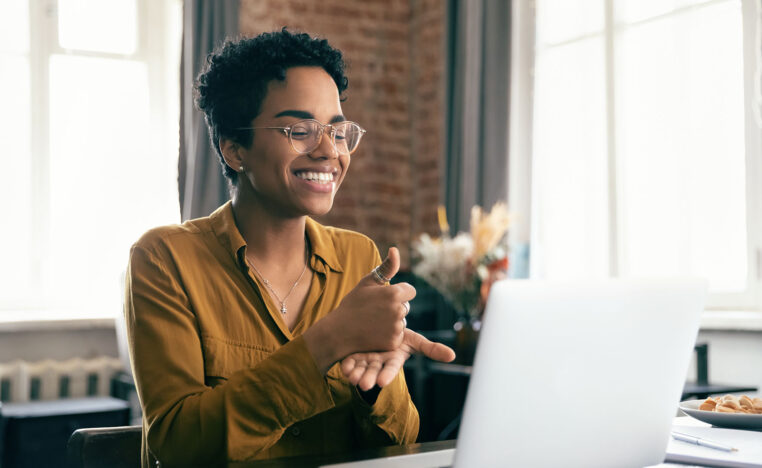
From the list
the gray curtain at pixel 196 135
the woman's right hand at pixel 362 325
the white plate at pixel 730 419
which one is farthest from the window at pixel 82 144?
the white plate at pixel 730 419

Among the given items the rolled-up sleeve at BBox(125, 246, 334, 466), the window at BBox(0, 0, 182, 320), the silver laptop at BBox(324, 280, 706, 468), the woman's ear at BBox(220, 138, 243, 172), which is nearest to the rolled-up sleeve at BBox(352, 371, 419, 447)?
the rolled-up sleeve at BBox(125, 246, 334, 466)

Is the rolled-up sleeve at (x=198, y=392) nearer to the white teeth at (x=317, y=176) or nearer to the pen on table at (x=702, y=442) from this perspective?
the white teeth at (x=317, y=176)

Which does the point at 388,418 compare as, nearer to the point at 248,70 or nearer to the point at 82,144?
the point at 248,70

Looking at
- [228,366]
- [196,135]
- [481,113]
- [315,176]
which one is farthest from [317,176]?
[481,113]

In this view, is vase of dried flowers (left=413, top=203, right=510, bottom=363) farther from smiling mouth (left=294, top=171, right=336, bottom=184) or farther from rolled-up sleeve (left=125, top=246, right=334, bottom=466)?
rolled-up sleeve (left=125, top=246, right=334, bottom=466)

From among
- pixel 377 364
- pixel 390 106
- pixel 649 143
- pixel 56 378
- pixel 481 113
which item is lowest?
pixel 56 378

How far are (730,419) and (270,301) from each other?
2.61 feet

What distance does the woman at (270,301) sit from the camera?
46.6 inches

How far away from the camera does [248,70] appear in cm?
154

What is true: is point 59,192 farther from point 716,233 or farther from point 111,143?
point 716,233

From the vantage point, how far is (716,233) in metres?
3.34

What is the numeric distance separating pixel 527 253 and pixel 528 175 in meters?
0.42

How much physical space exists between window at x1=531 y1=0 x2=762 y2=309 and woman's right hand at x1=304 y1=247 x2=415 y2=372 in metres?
2.50

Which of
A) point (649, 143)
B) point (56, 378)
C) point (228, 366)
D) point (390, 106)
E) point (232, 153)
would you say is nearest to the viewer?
point (228, 366)
